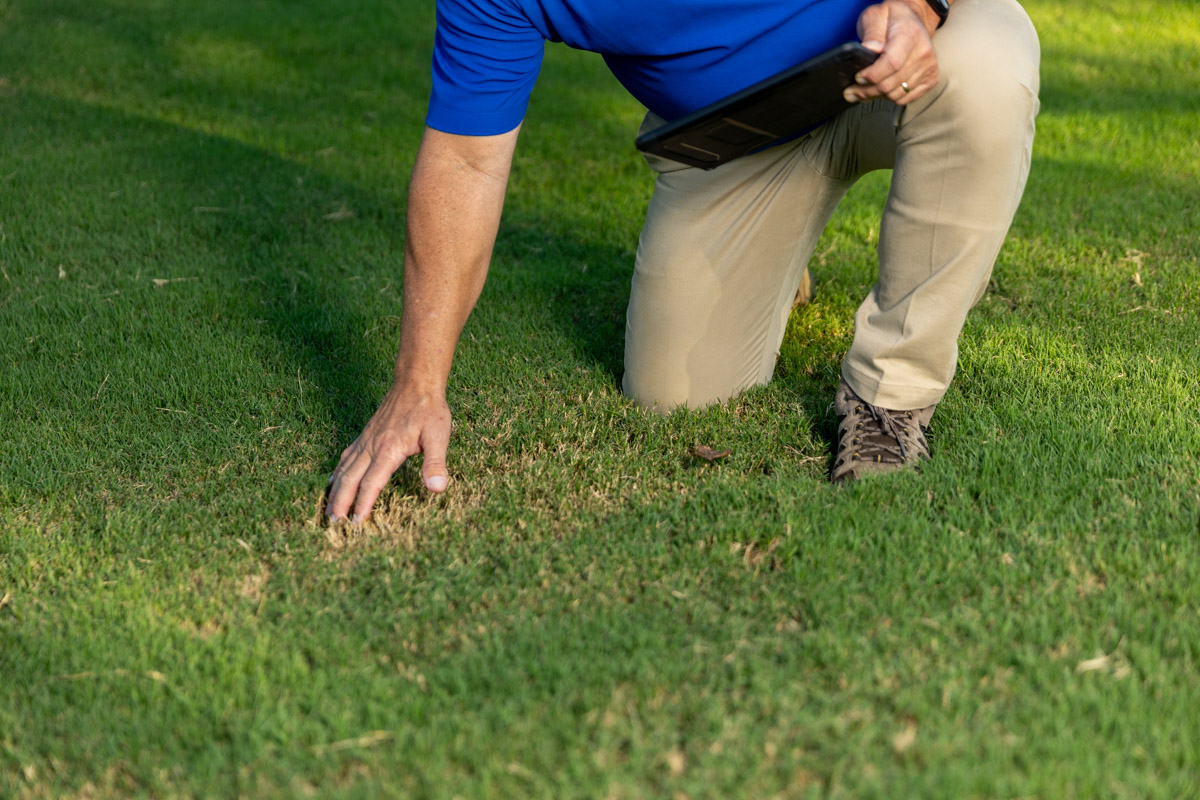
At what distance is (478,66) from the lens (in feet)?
7.30

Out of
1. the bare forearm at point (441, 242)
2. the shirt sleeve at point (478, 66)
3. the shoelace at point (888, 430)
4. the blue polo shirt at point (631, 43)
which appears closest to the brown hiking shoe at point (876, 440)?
the shoelace at point (888, 430)

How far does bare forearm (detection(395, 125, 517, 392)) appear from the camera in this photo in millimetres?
2248

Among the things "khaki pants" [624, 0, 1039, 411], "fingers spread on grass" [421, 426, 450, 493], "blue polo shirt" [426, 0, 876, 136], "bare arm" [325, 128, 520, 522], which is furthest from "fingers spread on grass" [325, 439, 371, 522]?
"khaki pants" [624, 0, 1039, 411]

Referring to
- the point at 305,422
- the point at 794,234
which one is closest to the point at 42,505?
the point at 305,422

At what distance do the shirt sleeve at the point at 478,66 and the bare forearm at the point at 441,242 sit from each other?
4cm

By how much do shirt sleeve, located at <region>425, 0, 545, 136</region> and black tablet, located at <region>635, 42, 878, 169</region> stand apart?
0.33 m

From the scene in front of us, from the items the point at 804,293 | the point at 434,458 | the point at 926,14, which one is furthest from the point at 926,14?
the point at 434,458

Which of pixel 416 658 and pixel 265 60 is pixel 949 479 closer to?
pixel 416 658

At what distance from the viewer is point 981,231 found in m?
2.34

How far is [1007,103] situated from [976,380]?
829mm

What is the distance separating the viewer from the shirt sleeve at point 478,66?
2.22 meters

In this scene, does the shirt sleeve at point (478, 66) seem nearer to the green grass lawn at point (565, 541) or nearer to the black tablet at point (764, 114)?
the black tablet at point (764, 114)

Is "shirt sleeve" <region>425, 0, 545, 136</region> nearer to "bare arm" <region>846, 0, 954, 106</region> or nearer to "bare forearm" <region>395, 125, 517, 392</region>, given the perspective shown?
"bare forearm" <region>395, 125, 517, 392</region>

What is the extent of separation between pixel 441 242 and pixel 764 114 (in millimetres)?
785
